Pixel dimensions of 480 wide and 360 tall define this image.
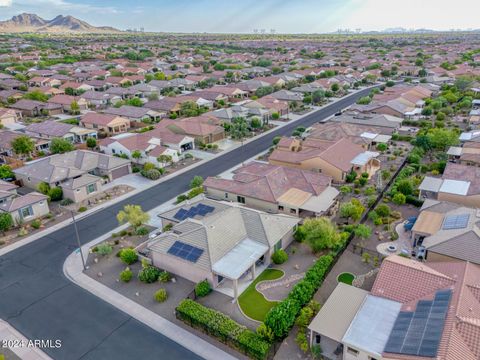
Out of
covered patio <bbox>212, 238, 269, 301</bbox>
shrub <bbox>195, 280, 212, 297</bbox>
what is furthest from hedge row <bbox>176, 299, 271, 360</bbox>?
covered patio <bbox>212, 238, 269, 301</bbox>

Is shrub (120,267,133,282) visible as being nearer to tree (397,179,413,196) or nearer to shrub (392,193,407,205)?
shrub (392,193,407,205)

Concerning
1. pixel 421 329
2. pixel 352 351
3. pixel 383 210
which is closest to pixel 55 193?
pixel 352 351

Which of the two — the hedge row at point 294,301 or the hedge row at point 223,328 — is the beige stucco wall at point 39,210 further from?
the hedge row at point 294,301

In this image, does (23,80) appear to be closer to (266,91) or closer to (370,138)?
(266,91)

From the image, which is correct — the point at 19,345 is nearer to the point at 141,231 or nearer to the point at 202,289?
the point at 202,289

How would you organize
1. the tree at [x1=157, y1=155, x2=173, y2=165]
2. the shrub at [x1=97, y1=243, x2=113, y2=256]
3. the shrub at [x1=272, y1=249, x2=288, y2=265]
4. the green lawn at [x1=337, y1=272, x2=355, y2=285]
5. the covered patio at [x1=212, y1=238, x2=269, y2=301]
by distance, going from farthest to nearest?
the tree at [x1=157, y1=155, x2=173, y2=165] < the shrub at [x1=97, y1=243, x2=113, y2=256] < the shrub at [x1=272, y1=249, x2=288, y2=265] < the green lawn at [x1=337, y1=272, x2=355, y2=285] < the covered patio at [x1=212, y1=238, x2=269, y2=301]

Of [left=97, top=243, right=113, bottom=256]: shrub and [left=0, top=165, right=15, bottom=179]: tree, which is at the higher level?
[left=0, top=165, right=15, bottom=179]: tree
